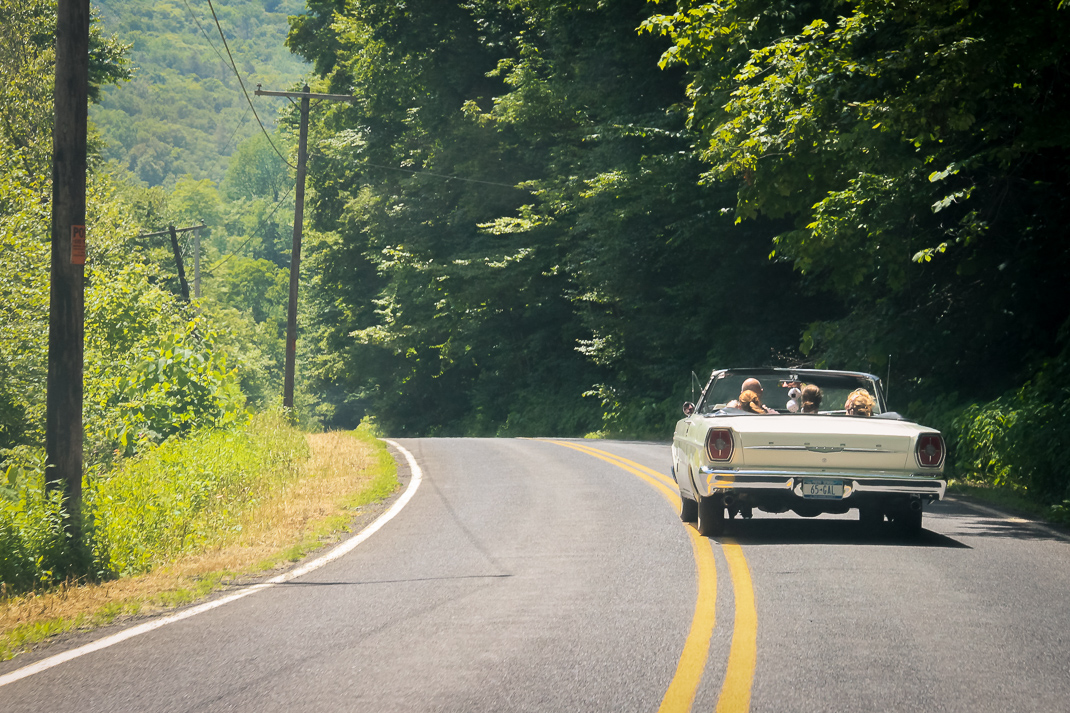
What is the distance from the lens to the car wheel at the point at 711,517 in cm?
1021

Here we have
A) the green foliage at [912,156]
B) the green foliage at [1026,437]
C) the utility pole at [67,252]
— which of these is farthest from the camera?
the green foliage at [912,156]

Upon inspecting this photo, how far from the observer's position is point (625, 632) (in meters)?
6.52

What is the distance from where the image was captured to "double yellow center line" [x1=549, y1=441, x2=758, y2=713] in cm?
519

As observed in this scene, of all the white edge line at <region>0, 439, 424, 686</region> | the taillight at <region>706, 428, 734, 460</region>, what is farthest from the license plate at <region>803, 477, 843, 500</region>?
the white edge line at <region>0, 439, 424, 686</region>

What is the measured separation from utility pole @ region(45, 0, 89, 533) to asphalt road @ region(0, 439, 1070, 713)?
10.0 feet

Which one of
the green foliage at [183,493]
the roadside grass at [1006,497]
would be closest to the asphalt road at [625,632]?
the roadside grass at [1006,497]

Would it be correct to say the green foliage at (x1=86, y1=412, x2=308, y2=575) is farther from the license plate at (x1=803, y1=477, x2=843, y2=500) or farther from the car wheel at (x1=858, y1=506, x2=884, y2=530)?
the car wheel at (x1=858, y1=506, x2=884, y2=530)

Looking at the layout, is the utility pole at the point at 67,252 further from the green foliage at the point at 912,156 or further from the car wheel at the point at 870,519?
the green foliage at the point at 912,156

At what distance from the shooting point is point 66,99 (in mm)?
10039

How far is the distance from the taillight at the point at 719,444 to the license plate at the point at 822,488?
0.75 metres

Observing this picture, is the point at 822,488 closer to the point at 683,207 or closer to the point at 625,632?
the point at 625,632

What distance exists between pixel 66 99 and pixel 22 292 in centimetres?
1602

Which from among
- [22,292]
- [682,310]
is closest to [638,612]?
[22,292]

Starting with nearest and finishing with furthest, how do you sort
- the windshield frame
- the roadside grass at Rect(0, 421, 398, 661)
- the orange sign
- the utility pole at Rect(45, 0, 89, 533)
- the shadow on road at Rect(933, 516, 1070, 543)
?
the roadside grass at Rect(0, 421, 398, 661) → the utility pole at Rect(45, 0, 89, 533) → the orange sign → the shadow on road at Rect(933, 516, 1070, 543) → the windshield frame
